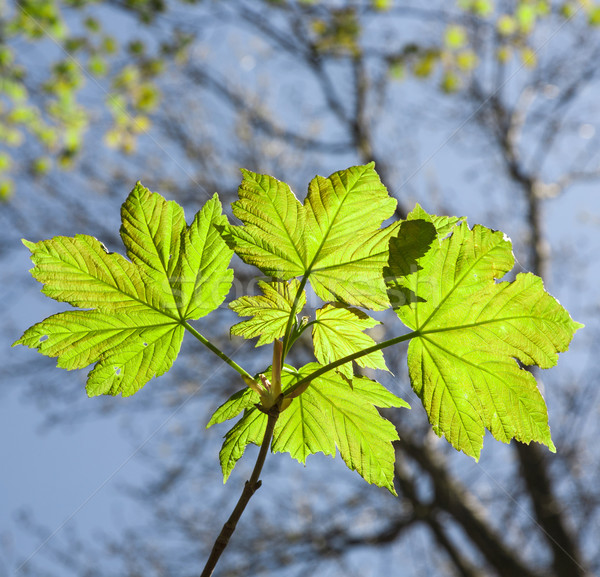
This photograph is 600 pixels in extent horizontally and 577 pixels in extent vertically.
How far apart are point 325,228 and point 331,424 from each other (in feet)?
0.81

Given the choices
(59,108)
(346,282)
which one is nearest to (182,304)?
(346,282)

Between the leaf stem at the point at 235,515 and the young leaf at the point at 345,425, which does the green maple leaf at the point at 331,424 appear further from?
the leaf stem at the point at 235,515

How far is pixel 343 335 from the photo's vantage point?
2.33 ft

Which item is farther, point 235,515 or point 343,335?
point 343,335

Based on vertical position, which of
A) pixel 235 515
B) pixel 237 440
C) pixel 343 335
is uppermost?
pixel 343 335

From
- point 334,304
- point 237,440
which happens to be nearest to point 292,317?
point 334,304

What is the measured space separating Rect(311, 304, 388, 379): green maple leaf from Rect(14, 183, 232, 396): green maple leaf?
0.44 feet

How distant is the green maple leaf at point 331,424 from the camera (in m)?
0.66

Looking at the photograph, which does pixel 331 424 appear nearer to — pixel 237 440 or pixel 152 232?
pixel 237 440

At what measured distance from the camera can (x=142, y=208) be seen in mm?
701

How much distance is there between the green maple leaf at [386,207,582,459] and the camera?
2.09ft

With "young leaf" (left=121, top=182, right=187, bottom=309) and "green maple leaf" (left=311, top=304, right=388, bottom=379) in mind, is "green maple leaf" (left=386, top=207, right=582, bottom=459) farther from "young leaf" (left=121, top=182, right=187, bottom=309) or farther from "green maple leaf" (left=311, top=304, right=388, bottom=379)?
"young leaf" (left=121, top=182, right=187, bottom=309)

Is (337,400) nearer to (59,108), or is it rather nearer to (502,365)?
(502,365)

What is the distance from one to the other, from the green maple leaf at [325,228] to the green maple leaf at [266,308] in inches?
1.3
